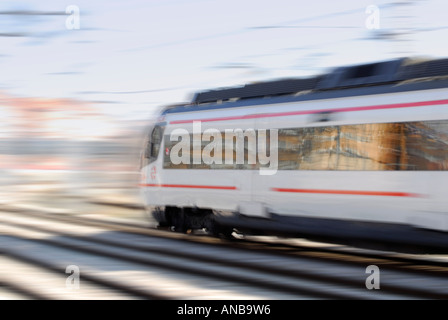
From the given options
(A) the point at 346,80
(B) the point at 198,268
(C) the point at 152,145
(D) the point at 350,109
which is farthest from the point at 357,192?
(C) the point at 152,145

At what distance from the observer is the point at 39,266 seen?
31.6 feet

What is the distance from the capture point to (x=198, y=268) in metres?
9.38

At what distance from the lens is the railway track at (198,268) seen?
7.55 m

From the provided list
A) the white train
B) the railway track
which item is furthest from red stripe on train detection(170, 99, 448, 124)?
the railway track

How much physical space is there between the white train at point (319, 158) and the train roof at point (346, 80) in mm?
19

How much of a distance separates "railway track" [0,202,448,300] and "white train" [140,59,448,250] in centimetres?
53

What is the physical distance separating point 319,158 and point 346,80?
1247 millimetres

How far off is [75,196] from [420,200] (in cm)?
2204

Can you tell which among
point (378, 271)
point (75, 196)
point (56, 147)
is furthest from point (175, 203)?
point (56, 147)

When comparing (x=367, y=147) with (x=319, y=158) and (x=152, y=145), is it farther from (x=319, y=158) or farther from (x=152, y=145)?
(x=152, y=145)

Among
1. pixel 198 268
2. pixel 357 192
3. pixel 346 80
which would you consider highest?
pixel 346 80

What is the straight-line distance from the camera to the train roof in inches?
370

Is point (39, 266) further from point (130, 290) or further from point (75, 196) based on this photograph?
point (75, 196)

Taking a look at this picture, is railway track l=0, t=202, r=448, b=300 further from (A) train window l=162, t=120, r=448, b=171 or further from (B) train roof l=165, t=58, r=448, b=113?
(B) train roof l=165, t=58, r=448, b=113
